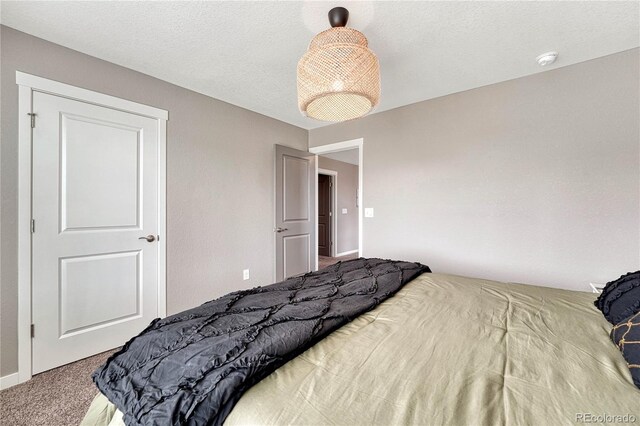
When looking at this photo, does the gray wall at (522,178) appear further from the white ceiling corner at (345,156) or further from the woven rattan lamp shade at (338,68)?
the white ceiling corner at (345,156)

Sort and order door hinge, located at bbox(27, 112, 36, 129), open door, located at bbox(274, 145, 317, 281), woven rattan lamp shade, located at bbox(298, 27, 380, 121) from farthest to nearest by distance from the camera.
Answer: open door, located at bbox(274, 145, 317, 281) < door hinge, located at bbox(27, 112, 36, 129) < woven rattan lamp shade, located at bbox(298, 27, 380, 121)

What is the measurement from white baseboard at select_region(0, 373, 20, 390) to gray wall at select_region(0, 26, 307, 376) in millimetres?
33

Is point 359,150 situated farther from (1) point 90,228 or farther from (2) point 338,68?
(1) point 90,228

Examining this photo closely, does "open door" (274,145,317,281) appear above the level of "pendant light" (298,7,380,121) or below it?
below

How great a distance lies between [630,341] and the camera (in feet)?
2.66

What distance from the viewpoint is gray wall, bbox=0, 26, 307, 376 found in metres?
1.71

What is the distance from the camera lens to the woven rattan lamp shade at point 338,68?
1312 mm

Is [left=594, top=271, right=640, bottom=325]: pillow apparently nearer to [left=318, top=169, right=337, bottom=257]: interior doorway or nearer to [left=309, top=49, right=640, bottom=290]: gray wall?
[left=309, top=49, right=640, bottom=290]: gray wall

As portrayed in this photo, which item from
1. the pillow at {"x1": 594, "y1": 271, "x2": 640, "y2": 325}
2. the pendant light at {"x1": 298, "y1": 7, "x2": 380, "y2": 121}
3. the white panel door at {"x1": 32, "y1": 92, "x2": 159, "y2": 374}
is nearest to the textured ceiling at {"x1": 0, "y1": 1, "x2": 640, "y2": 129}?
the pendant light at {"x1": 298, "y1": 7, "x2": 380, "y2": 121}

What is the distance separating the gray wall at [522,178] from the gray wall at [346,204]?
9.94 feet

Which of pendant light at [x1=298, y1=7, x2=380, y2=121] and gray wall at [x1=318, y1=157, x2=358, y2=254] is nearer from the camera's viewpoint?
pendant light at [x1=298, y1=7, x2=380, y2=121]
